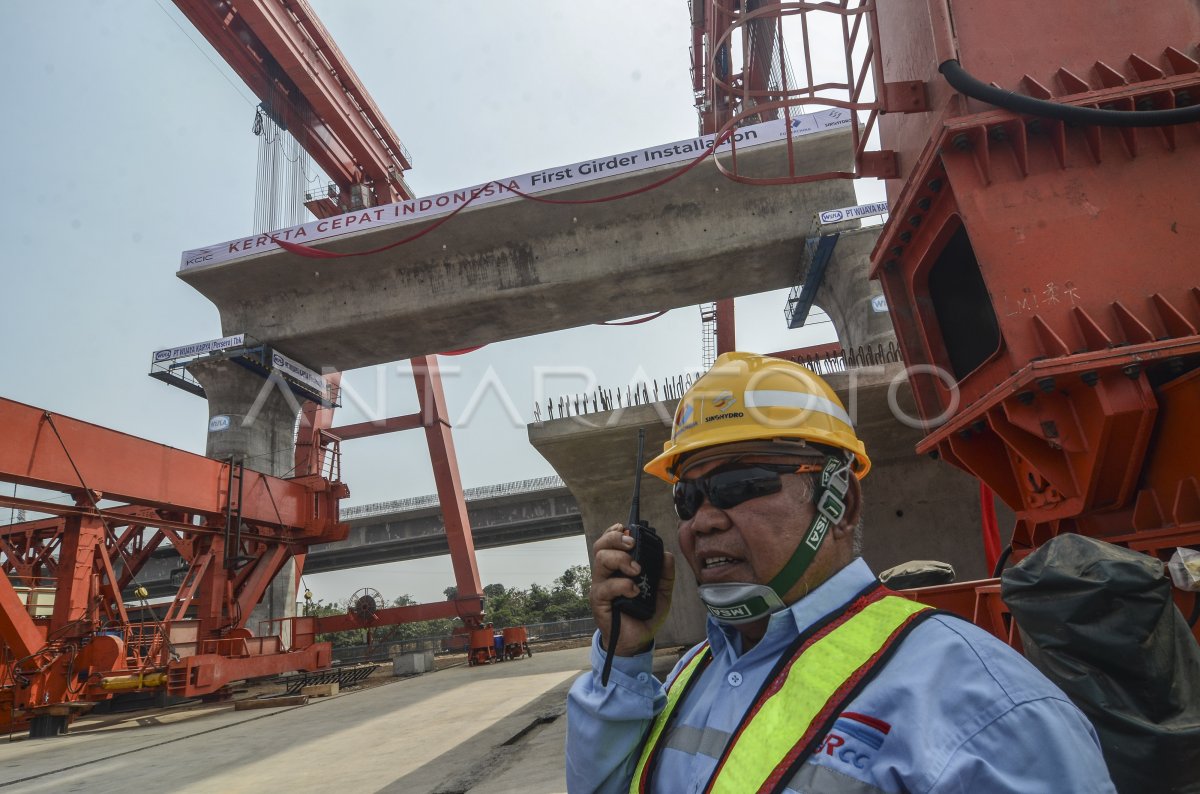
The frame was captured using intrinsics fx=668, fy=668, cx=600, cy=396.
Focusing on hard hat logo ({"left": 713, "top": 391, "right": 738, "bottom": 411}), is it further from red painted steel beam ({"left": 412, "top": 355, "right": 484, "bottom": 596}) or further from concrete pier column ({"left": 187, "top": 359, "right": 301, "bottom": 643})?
red painted steel beam ({"left": 412, "top": 355, "right": 484, "bottom": 596})

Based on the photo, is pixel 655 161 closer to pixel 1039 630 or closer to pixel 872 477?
pixel 872 477

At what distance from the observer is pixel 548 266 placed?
46.0 feet

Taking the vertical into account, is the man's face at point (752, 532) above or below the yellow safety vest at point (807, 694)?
above

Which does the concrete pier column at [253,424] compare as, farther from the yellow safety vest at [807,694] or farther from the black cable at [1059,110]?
the yellow safety vest at [807,694]

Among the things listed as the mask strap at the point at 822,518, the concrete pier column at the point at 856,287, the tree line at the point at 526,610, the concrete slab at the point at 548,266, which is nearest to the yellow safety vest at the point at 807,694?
the mask strap at the point at 822,518

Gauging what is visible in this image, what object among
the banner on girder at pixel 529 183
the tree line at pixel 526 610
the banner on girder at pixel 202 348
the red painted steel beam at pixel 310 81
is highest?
the red painted steel beam at pixel 310 81

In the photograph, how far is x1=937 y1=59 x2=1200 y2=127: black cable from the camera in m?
3.59

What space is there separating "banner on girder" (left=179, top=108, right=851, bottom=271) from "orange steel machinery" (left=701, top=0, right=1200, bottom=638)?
9278mm

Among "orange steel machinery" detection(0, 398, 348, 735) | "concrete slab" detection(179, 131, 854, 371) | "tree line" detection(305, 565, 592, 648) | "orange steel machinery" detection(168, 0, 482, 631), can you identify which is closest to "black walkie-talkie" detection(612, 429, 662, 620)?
"orange steel machinery" detection(0, 398, 348, 735)

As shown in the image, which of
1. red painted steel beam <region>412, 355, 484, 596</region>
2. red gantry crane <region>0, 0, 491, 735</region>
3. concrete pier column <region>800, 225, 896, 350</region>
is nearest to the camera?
red gantry crane <region>0, 0, 491, 735</region>

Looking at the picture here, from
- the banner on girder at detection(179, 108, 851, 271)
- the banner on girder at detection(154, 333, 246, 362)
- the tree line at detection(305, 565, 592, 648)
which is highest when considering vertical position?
the banner on girder at detection(179, 108, 851, 271)

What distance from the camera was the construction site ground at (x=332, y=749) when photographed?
16.1 ft

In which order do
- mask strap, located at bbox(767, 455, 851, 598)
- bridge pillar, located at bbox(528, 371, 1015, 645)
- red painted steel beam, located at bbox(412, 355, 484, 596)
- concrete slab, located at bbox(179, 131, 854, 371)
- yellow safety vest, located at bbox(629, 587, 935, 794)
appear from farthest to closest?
red painted steel beam, located at bbox(412, 355, 484, 596), concrete slab, located at bbox(179, 131, 854, 371), bridge pillar, located at bbox(528, 371, 1015, 645), mask strap, located at bbox(767, 455, 851, 598), yellow safety vest, located at bbox(629, 587, 935, 794)

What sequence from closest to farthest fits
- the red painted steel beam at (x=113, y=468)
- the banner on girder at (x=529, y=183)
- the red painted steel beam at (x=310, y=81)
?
the red painted steel beam at (x=113, y=468) < the banner on girder at (x=529, y=183) < the red painted steel beam at (x=310, y=81)
